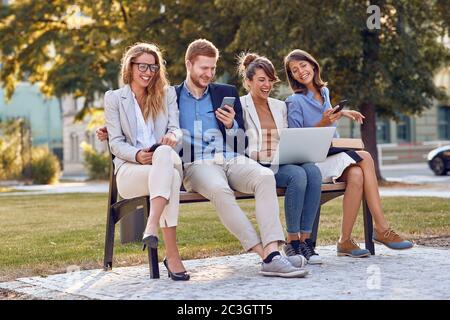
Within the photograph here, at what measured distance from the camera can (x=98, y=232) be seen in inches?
376

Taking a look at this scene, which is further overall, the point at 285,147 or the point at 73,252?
the point at 73,252

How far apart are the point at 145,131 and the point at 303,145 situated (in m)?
1.08

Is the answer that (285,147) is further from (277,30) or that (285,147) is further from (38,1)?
(38,1)

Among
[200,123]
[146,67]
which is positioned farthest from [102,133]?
[200,123]

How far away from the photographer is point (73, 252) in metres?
7.55

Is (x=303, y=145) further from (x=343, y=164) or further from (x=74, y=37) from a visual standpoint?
(x=74, y=37)

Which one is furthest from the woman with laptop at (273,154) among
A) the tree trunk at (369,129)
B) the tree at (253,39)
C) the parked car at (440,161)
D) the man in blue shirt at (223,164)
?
the parked car at (440,161)

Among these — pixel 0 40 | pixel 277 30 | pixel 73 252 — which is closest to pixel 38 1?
pixel 0 40

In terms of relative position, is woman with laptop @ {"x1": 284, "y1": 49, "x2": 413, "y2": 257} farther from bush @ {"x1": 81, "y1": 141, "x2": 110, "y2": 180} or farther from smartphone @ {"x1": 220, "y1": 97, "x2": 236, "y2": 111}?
bush @ {"x1": 81, "y1": 141, "x2": 110, "y2": 180}

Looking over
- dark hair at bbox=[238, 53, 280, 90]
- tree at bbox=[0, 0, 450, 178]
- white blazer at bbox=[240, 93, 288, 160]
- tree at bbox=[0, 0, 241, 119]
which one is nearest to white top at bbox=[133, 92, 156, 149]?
white blazer at bbox=[240, 93, 288, 160]

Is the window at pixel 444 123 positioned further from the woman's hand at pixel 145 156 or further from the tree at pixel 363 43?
the woman's hand at pixel 145 156

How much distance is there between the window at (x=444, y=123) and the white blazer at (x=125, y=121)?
36.0 m

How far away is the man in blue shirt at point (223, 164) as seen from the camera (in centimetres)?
557

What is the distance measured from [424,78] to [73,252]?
45.7 feet
